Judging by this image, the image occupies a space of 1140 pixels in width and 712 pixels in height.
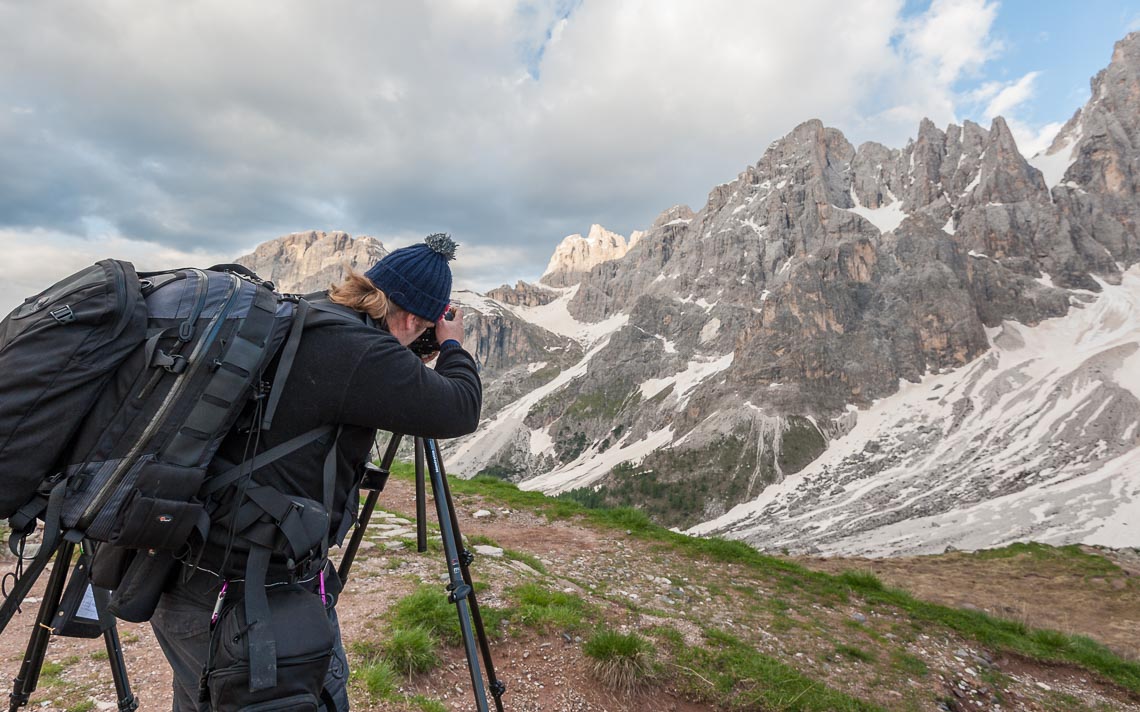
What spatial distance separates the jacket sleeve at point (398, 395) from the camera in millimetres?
2561

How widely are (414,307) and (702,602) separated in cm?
886

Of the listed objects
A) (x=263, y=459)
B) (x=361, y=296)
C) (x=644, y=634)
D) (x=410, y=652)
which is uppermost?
(x=361, y=296)

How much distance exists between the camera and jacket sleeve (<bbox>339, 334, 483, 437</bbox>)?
256 centimetres

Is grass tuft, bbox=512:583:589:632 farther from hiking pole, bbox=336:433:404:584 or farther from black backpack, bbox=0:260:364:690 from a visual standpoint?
black backpack, bbox=0:260:364:690

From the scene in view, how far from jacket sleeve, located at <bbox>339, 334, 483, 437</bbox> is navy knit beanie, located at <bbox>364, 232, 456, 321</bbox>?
544mm

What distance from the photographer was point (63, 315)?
2070 mm

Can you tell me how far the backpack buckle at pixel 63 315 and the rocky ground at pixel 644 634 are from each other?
15.2 feet

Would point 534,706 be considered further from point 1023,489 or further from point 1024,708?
point 1023,489

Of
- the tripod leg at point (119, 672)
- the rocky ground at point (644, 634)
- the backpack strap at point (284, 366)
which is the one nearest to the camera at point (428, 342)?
the backpack strap at point (284, 366)

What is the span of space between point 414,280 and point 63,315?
1.53m

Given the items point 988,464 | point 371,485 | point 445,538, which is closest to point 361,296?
point 371,485

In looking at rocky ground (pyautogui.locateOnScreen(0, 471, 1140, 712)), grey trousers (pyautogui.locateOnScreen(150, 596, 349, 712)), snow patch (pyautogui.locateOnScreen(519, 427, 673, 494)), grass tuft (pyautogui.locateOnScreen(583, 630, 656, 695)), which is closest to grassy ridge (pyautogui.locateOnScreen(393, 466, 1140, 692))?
rocky ground (pyautogui.locateOnScreen(0, 471, 1140, 712))

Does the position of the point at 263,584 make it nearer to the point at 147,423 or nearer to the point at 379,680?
the point at 147,423

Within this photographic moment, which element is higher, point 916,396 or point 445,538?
point 916,396
